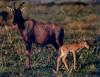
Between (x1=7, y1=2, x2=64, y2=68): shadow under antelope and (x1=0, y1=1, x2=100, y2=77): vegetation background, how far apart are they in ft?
0.73

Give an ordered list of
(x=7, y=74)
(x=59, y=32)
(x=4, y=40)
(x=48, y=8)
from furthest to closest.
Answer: (x=48, y=8) → (x=4, y=40) → (x=59, y=32) → (x=7, y=74)

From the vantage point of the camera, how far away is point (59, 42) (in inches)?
430

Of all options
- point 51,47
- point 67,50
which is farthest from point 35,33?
point 67,50

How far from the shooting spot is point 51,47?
442 inches

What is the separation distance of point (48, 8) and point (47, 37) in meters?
3.81

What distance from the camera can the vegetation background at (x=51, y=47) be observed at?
10547mm

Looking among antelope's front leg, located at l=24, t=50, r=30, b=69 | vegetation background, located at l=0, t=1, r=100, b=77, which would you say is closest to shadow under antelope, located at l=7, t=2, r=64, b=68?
antelope's front leg, located at l=24, t=50, r=30, b=69

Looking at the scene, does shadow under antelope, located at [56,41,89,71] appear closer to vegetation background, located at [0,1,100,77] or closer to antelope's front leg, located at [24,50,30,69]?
vegetation background, located at [0,1,100,77]

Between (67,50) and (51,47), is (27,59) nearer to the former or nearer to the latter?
(51,47)

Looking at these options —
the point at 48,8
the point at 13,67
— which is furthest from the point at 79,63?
the point at 48,8

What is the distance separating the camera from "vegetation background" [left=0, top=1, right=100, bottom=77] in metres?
10.5

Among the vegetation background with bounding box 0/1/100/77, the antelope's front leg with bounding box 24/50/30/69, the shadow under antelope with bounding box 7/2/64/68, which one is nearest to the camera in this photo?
the vegetation background with bounding box 0/1/100/77

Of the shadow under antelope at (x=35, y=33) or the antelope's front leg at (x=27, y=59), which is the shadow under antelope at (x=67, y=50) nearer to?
the shadow under antelope at (x=35, y=33)

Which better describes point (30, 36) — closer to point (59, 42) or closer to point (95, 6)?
point (59, 42)
